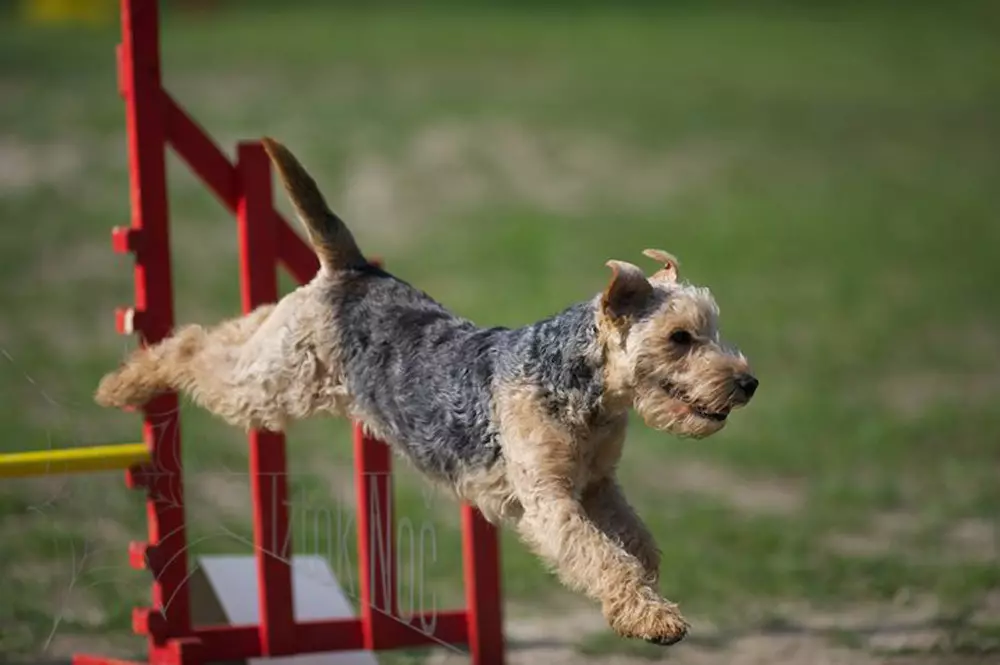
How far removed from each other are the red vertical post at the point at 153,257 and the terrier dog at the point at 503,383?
126 mm

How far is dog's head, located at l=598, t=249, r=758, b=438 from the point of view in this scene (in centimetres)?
477

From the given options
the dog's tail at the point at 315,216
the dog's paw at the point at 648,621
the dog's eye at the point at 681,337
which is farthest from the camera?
the dog's tail at the point at 315,216

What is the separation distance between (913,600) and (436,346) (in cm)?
377

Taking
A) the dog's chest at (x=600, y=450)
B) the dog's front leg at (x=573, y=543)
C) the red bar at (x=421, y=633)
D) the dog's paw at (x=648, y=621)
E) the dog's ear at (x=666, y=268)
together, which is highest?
the dog's ear at (x=666, y=268)

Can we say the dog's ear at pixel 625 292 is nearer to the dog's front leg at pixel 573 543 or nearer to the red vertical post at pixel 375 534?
the dog's front leg at pixel 573 543

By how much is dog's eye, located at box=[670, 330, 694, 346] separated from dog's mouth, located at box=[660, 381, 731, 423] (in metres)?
0.12

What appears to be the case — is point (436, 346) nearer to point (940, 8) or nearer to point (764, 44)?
point (764, 44)

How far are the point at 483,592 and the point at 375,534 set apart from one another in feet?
1.57

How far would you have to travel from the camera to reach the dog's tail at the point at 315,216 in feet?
18.9

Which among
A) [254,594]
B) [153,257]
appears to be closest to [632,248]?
[254,594]

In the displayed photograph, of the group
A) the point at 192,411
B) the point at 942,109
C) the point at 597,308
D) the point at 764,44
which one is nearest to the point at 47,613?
the point at 192,411

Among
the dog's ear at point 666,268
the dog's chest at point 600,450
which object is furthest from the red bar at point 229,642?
the dog's ear at point 666,268

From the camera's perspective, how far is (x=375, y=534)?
6.46 metres

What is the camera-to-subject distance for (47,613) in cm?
786
